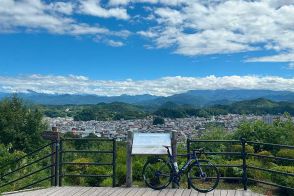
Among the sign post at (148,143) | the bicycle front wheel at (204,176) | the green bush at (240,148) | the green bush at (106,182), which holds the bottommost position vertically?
the green bush at (106,182)

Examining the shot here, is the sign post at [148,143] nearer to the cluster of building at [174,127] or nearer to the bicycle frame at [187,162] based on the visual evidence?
the bicycle frame at [187,162]

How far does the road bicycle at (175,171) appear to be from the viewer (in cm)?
950

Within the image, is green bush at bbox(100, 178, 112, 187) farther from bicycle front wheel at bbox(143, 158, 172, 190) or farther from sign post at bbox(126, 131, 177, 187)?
bicycle front wheel at bbox(143, 158, 172, 190)

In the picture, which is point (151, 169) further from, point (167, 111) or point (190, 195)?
point (167, 111)

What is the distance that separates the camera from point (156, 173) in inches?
389

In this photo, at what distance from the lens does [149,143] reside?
34.2 ft

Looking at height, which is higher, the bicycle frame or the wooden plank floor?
the bicycle frame

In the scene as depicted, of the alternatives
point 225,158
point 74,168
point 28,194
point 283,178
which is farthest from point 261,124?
point 28,194

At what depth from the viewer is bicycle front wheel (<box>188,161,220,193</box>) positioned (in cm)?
940

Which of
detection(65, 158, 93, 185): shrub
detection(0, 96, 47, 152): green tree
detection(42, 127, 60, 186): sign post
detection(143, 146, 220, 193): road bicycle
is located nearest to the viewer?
detection(143, 146, 220, 193): road bicycle

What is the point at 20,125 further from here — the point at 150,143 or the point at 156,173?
the point at 156,173

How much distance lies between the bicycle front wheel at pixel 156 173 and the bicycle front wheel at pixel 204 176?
58 centimetres

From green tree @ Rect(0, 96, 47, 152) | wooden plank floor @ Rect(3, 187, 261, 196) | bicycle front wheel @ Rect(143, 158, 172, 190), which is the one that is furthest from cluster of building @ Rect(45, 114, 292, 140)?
green tree @ Rect(0, 96, 47, 152)

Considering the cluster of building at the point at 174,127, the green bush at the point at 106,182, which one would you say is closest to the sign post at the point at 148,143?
the cluster of building at the point at 174,127
